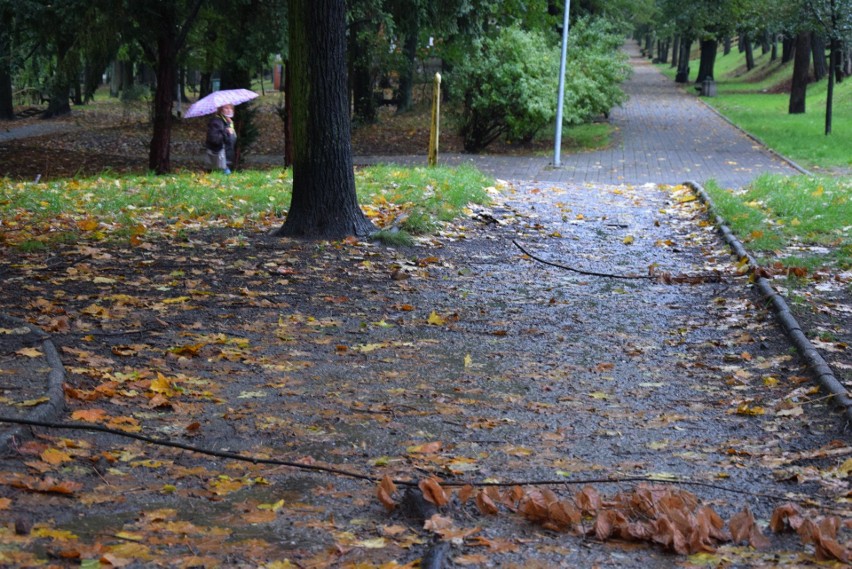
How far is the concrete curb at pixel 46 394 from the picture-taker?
165 inches

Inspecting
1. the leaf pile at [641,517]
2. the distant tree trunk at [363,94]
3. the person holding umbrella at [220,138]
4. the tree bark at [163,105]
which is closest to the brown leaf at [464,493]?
the leaf pile at [641,517]

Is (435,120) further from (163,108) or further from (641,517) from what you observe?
(641,517)

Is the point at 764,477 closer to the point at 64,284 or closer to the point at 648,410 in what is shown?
the point at 648,410

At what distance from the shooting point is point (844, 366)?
5891 mm

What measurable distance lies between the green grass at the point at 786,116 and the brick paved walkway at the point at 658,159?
0.67m

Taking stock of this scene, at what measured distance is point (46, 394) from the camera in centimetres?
479

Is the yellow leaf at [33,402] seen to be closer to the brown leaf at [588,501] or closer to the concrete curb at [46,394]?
the concrete curb at [46,394]

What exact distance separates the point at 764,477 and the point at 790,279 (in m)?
4.32

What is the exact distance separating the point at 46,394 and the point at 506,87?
757 inches

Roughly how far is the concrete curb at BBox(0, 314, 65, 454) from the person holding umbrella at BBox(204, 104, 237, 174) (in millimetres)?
12088

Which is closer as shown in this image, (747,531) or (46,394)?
(747,531)


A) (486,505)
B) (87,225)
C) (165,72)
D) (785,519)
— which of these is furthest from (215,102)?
(785,519)

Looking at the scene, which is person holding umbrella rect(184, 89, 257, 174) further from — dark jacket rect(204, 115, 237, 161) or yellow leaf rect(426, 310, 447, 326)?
yellow leaf rect(426, 310, 447, 326)

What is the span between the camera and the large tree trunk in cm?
986
